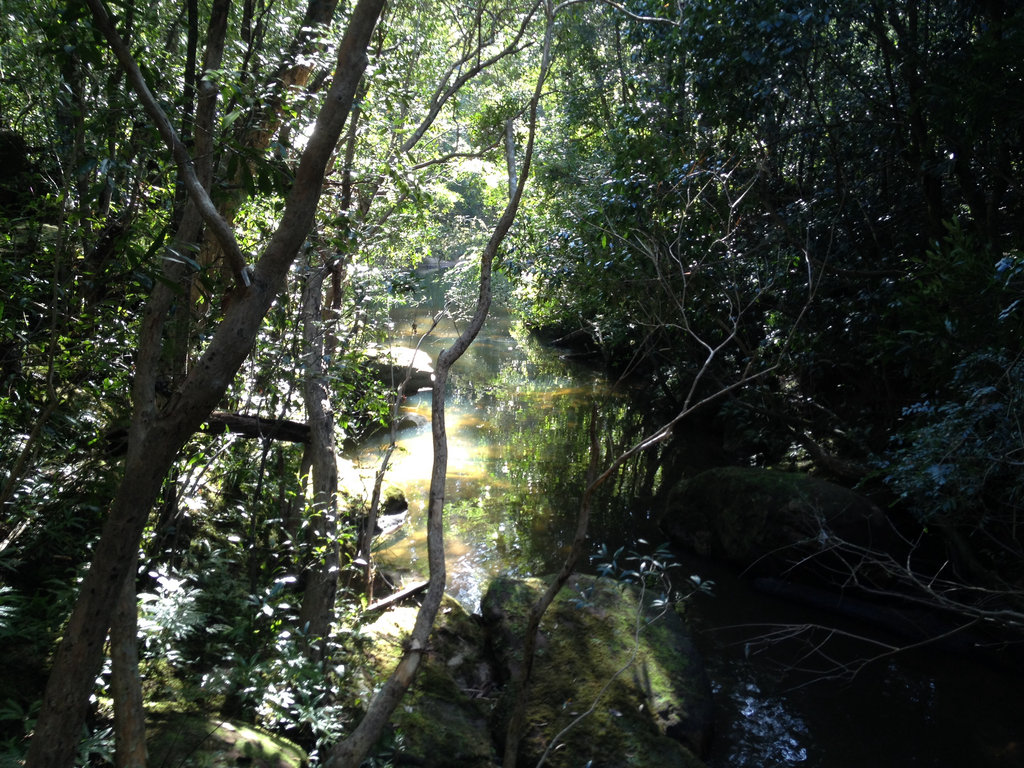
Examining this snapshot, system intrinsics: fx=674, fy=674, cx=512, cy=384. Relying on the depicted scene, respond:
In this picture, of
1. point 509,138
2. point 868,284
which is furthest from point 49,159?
point 868,284

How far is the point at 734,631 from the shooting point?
5973 mm

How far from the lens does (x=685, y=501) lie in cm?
768

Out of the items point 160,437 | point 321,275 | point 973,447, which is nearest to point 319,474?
point 321,275

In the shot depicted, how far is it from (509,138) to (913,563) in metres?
6.49

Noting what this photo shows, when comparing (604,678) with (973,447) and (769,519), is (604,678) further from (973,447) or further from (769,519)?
(769,519)

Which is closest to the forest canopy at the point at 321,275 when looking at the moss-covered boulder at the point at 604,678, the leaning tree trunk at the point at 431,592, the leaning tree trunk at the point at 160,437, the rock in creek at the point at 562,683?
the leaning tree trunk at the point at 160,437

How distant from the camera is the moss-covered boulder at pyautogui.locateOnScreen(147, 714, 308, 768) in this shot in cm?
298

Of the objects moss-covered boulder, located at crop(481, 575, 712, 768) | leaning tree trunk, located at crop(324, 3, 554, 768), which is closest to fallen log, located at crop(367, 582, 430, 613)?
moss-covered boulder, located at crop(481, 575, 712, 768)

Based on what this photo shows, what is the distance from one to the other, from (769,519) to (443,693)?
3.81m

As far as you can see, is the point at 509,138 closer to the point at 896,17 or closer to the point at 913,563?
the point at 896,17

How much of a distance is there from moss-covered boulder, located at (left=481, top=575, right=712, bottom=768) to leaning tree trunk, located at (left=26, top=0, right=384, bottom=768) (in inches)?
99.2

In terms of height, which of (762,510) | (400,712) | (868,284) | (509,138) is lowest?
(400,712)

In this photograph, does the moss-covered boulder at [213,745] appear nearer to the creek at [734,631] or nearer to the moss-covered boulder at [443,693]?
the moss-covered boulder at [443,693]

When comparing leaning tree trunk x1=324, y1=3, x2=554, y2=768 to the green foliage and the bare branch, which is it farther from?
the green foliage
